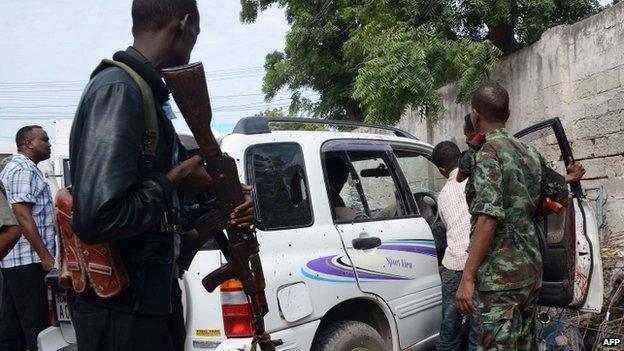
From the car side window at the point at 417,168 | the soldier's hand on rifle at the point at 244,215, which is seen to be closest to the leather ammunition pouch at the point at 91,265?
the soldier's hand on rifle at the point at 244,215

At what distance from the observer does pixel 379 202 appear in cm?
405

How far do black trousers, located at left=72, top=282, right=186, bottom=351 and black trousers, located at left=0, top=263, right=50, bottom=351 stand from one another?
97.5 inches

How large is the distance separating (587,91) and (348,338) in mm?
→ 4863

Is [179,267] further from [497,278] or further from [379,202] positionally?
[379,202]

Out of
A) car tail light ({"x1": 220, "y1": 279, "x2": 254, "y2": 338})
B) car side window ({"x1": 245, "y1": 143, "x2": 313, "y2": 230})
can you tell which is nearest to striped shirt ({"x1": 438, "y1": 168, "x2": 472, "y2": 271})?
car side window ({"x1": 245, "y1": 143, "x2": 313, "y2": 230})

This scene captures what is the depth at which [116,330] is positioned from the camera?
1626 millimetres

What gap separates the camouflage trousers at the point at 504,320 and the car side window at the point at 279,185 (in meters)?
1.04

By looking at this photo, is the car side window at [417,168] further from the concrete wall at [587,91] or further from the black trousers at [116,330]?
the black trousers at [116,330]

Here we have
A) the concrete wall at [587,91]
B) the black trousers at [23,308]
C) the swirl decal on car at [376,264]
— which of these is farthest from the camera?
the concrete wall at [587,91]

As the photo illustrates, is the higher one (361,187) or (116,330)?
(361,187)

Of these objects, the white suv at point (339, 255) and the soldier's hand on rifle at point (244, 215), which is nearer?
the soldier's hand on rifle at point (244, 215)

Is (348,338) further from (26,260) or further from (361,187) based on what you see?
(26,260)

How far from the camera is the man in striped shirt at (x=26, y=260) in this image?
152 inches

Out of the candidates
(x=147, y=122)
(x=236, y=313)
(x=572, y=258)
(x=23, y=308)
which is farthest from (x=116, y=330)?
(x=572, y=258)
